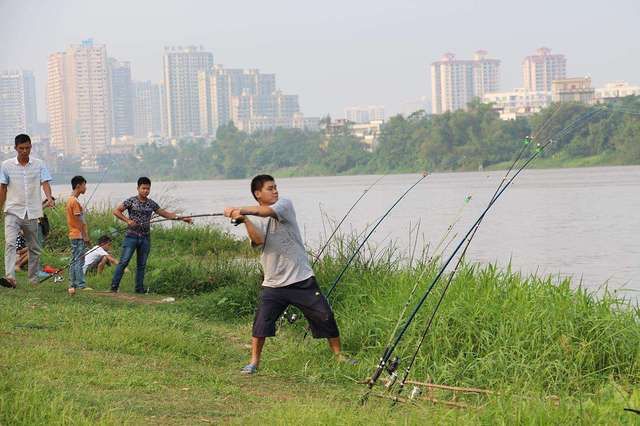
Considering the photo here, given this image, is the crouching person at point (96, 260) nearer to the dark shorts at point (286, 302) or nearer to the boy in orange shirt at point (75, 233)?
the boy in orange shirt at point (75, 233)

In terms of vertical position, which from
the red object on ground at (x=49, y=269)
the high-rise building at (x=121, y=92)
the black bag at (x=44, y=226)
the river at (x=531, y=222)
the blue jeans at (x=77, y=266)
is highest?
the high-rise building at (x=121, y=92)

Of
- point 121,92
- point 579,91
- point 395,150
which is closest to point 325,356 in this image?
point 579,91

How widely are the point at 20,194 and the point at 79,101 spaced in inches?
1957

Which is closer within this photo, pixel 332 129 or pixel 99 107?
pixel 99 107

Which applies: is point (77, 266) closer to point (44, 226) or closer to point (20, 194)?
point (44, 226)

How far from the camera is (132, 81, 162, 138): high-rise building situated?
117 metres

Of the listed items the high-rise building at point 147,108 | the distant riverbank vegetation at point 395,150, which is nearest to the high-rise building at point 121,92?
the distant riverbank vegetation at point 395,150

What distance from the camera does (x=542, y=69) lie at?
173125mm

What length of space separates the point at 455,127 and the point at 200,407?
61.1 metres

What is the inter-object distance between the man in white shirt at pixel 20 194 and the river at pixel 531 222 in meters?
2.83

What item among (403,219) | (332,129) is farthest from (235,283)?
(332,129)

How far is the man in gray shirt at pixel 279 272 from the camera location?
679cm

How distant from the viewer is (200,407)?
559cm

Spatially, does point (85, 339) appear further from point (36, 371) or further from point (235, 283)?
point (235, 283)
